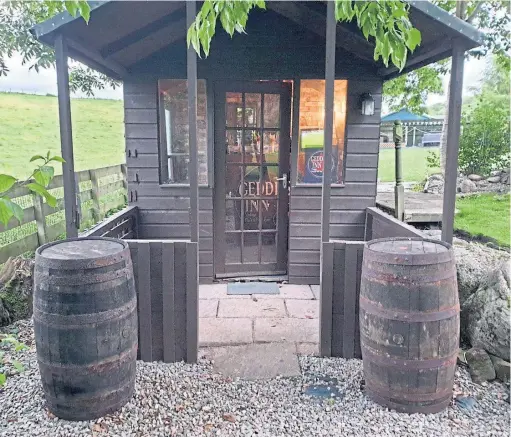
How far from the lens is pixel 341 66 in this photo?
12.6 feet

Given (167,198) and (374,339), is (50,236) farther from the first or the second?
(374,339)

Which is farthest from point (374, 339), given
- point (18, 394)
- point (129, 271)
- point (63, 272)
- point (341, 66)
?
point (341, 66)

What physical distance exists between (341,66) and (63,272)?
3.00 meters

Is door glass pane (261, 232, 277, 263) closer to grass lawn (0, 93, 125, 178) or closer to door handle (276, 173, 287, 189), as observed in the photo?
door handle (276, 173, 287, 189)

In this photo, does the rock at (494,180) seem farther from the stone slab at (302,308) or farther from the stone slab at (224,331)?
the stone slab at (224,331)

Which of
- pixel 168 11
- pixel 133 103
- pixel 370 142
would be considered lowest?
pixel 370 142

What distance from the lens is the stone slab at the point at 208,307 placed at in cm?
343

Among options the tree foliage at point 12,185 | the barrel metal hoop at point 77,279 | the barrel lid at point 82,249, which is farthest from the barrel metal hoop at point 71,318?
the tree foliage at point 12,185

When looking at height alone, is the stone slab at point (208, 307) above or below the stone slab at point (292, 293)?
below

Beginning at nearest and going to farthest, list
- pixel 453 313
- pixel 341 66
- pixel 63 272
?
pixel 63 272 < pixel 453 313 < pixel 341 66

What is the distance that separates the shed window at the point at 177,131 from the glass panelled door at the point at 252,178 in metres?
0.14

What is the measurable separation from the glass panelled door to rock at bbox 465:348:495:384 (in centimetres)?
203

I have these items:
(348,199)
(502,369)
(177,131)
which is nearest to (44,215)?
(177,131)

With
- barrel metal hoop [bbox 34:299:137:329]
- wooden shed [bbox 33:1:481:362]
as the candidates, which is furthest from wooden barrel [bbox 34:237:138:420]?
wooden shed [bbox 33:1:481:362]
